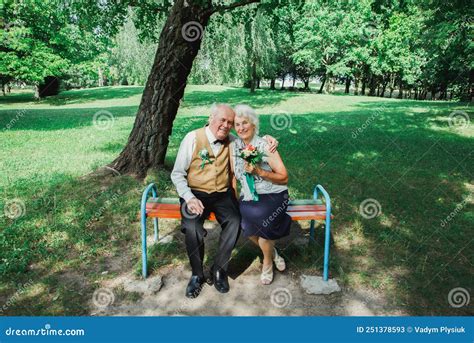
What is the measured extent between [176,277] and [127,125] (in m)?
10.6

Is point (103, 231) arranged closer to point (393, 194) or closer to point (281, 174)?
point (281, 174)

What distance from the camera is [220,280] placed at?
345cm

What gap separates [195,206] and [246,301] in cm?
103

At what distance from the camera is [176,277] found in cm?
370

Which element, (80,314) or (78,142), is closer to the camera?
(80,314)

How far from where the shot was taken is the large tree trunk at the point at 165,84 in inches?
212

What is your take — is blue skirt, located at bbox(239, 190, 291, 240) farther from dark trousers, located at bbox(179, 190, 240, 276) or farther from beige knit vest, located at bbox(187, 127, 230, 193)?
beige knit vest, located at bbox(187, 127, 230, 193)

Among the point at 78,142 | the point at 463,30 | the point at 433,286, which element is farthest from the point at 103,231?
the point at 463,30

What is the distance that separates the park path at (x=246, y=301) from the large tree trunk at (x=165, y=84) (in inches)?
103

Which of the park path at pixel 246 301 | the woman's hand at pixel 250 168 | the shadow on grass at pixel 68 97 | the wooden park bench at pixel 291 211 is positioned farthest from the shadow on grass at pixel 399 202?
the shadow on grass at pixel 68 97

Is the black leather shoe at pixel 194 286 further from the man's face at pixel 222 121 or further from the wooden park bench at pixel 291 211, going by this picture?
the man's face at pixel 222 121

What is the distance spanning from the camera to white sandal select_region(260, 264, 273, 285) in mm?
3574
